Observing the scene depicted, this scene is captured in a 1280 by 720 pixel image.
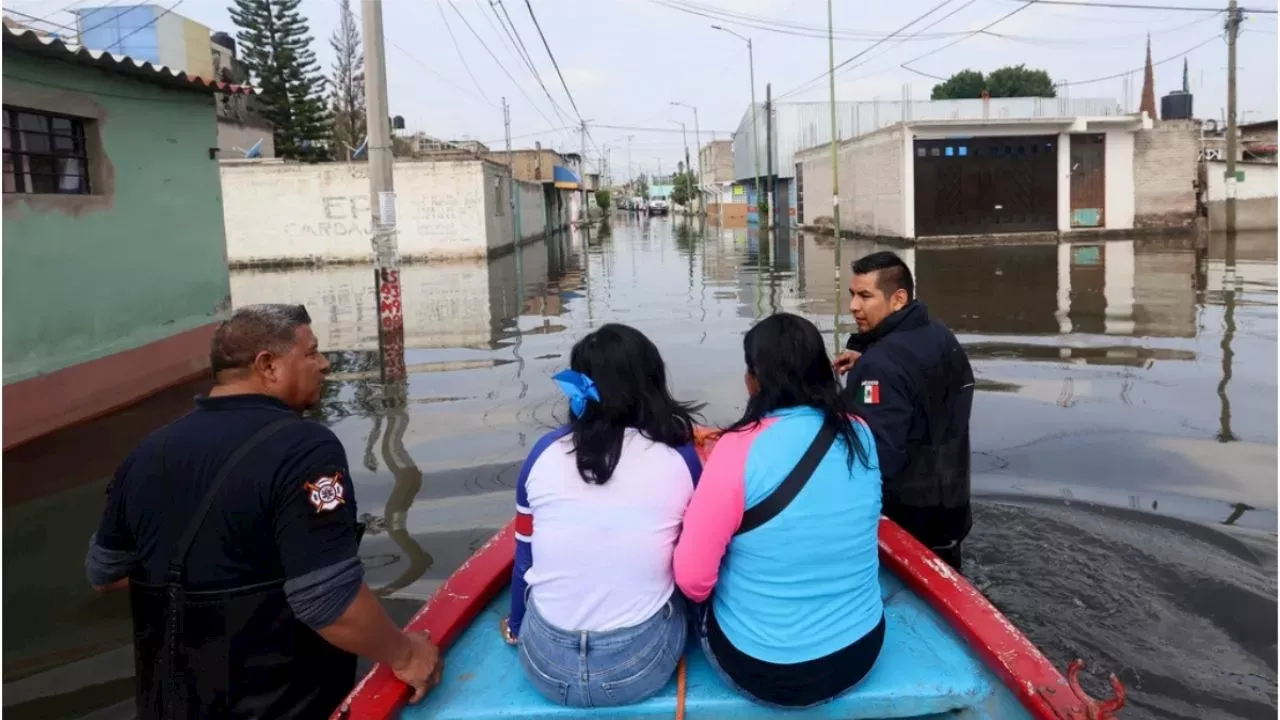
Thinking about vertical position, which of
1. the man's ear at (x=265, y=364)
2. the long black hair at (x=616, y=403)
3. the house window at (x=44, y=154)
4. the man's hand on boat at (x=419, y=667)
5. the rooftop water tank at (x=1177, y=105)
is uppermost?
the rooftop water tank at (x=1177, y=105)

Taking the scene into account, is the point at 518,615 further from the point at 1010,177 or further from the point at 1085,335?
the point at 1010,177

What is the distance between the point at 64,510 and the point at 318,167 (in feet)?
73.7

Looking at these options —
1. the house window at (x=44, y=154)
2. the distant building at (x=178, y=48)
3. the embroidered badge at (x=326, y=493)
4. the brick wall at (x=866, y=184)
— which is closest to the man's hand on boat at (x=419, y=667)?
the embroidered badge at (x=326, y=493)

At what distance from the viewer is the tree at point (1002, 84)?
69000 mm

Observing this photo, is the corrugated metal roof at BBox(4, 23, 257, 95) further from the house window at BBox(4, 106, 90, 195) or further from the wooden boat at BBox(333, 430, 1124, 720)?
the wooden boat at BBox(333, 430, 1124, 720)

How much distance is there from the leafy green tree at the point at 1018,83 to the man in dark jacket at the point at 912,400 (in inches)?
2824

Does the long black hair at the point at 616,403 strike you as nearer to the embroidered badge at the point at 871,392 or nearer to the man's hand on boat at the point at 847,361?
the embroidered badge at the point at 871,392

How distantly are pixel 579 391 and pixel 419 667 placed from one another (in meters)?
0.91

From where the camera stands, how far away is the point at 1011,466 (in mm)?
6480

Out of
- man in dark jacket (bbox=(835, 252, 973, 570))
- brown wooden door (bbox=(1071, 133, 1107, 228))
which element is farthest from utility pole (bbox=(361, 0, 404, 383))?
brown wooden door (bbox=(1071, 133, 1107, 228))

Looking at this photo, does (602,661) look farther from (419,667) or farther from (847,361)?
(847,361)

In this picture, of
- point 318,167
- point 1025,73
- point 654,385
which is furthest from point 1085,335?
point 1025,73

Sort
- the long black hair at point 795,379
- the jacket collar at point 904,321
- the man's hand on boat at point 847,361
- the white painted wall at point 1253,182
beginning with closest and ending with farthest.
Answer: the long black hair at point 795,379
the jacket collar at point 904,321
the man's hand on boat at point 847,361
the white painted wall at point 1253,182

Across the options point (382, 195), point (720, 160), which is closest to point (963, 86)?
point (720, 160)
